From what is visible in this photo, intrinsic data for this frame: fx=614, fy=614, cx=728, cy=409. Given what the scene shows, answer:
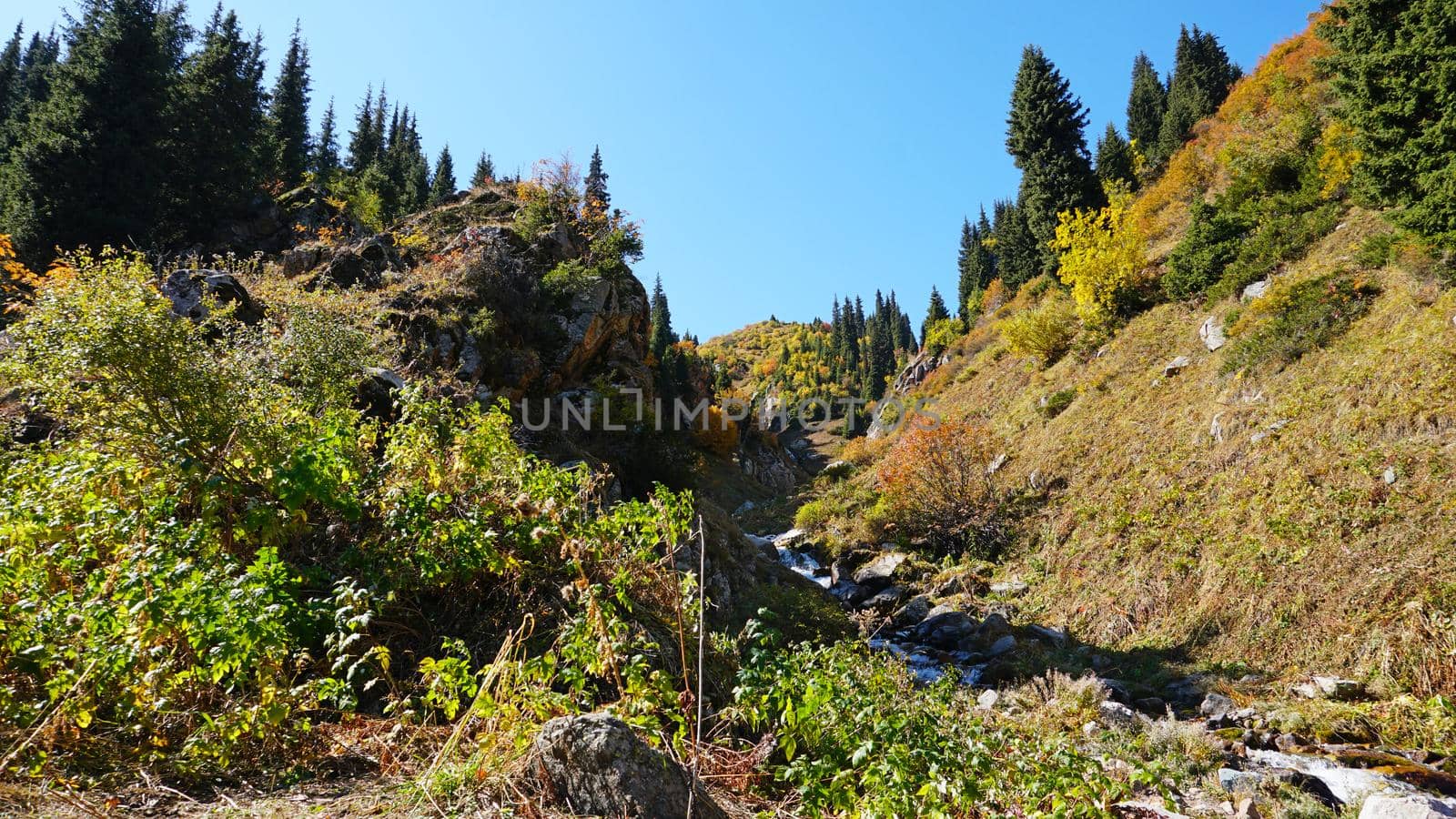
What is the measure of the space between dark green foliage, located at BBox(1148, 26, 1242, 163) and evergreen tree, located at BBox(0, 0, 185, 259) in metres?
44.5

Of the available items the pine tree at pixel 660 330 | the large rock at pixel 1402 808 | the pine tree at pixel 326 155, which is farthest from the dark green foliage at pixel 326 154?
the large rock at pixel 1402 808

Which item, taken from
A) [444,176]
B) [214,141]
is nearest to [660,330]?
[444,176]

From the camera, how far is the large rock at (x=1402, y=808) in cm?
377

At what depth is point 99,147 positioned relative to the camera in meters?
19.2

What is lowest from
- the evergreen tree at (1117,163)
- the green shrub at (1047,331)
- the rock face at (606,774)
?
the rock face at (606,774)

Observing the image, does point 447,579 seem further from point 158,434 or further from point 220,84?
point 220,84

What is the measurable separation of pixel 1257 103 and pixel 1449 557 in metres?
27.2

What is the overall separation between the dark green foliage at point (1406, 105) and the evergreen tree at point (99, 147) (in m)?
31.7

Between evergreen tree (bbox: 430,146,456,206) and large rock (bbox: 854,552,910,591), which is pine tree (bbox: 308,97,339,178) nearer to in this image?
evergreen tree (bbox: 430,146,456,206)

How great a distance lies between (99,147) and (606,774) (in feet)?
89.2

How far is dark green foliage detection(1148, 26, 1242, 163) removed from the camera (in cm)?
3401

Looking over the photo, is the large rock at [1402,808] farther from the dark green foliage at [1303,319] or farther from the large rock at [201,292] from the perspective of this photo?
the large rock at [201,292]

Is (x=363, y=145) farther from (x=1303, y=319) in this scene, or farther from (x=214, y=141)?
(x=1303, y=319)

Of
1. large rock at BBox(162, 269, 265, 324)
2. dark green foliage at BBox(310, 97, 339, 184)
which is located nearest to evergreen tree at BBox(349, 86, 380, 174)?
dark green foliage at BBox(310, 97, 339, 184)
